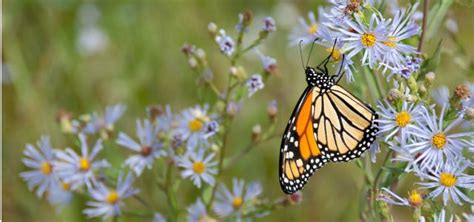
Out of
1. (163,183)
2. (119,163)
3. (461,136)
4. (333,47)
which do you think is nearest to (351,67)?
(333,47)

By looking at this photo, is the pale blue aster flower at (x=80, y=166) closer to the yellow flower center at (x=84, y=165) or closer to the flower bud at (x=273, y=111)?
the yellow flower center at (x=84, y=165)

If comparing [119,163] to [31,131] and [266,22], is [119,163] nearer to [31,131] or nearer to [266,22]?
[266,22]

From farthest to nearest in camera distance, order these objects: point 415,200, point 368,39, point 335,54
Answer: point 335,54 → point 368,39 → point 415,200

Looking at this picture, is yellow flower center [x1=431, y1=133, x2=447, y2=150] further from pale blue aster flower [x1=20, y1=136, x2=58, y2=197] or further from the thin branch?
pale blue aster flower [x1=20, y1=136, x2=58, y2=197]

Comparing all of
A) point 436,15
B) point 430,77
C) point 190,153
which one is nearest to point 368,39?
point 430,77

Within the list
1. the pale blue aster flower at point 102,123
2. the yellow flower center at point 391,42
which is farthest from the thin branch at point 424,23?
the pale blue aster flower at point 102,123

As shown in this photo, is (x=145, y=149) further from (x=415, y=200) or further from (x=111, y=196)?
(x=415, y=200)
